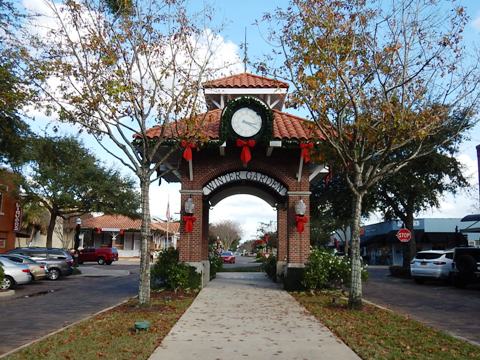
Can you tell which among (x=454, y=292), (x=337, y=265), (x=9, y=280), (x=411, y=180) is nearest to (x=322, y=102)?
(x=337, y=265)

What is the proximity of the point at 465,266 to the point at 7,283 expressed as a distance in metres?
19.3

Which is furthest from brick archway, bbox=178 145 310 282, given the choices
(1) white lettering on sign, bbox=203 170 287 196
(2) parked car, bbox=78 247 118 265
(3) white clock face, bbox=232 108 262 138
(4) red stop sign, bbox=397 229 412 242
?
(2) parked car, bbox=78 247 118 265

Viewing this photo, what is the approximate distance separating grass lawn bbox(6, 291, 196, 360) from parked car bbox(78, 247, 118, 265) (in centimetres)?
3243

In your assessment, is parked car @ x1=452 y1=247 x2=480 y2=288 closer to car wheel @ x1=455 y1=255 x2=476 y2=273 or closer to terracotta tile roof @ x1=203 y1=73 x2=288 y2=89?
car wheel @ x1=455 y1=255 x2=476 y2=273

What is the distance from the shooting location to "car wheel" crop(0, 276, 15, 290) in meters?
19.2

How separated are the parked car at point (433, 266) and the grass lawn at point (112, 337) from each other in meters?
15.5

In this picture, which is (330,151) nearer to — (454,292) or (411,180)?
(454,292)

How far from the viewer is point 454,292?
65.7 feet

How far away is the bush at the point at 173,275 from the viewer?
1553 centimetres

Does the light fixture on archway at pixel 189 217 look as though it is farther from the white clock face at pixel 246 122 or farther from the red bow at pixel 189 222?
the white clock face at pixel 246 122

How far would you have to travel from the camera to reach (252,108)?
52.9 feet

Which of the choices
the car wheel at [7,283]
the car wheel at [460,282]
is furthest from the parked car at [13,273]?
the car wheel at [460,282]

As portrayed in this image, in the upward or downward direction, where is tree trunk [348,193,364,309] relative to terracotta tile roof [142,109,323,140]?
downward

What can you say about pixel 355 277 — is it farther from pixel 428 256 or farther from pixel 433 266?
pixel 428 256
